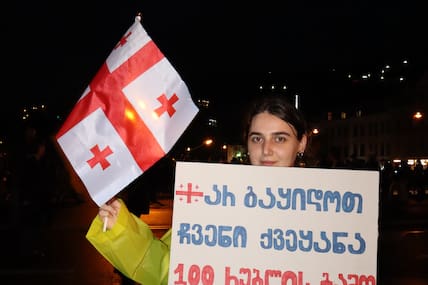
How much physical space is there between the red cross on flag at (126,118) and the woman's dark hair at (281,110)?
427 mm

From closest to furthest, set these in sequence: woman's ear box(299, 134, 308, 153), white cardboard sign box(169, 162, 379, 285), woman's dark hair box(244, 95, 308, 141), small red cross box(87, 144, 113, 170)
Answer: white cardboard sign box(169, 162, 379, 285), small red cross box(87, 144, 113, 170), woman's dark hair box(244, 95, 308, 141), woman's ear box(299, 134, 308, 153)

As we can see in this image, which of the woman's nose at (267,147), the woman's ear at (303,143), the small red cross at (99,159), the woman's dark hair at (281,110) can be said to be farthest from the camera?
the woman's ear at (303,143)

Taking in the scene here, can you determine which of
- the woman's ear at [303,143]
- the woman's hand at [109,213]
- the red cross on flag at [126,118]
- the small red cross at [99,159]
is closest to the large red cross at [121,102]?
Result: the red cross on flag at [126,118]

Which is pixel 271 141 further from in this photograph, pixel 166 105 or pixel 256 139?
pixel 166 105

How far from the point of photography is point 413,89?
225ft

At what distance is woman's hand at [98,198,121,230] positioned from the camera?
2160 mm

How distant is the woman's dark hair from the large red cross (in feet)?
1.68

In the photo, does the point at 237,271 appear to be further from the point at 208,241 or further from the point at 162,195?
the point at 162,195

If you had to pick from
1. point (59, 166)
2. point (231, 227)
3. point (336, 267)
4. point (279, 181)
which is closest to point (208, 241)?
point (231, 227)

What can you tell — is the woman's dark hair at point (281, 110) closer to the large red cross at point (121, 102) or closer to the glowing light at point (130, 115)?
the large red cross at point (121, 102)

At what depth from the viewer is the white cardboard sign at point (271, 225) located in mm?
2100

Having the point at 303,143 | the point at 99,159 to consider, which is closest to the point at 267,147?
the point at 303,143

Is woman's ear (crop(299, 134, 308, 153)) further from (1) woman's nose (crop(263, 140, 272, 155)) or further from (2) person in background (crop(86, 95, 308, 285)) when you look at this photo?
(1) woman's nose (crop(263, 140, 272, 155))

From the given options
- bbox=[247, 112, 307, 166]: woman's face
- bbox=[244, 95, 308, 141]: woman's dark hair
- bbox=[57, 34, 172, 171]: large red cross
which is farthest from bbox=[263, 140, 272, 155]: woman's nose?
bbox=[57, 34, 172, 171]: large red cross
